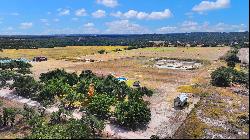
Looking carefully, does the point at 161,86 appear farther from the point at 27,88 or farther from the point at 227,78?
the point at 27,88

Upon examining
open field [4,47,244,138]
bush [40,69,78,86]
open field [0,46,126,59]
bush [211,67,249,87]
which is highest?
bush [40,69,78,86]

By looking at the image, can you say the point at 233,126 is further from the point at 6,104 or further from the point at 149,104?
the point at 6,104

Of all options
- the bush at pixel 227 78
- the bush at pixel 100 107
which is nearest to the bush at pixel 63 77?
the bush at pixel 100 107

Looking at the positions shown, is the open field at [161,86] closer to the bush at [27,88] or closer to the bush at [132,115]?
the bush at [132,115]

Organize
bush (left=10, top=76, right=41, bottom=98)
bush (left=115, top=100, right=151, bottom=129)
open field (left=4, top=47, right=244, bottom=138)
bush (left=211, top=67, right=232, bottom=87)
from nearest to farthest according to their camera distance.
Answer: bush (left=115, top=100, right=151, bottom=129)
open field (left=4, top=47, right=244, bottom=138)
bush (left=10, top=76, right=41, bottom=98)
bush (left=211, top=67, right=232, bottom=87)

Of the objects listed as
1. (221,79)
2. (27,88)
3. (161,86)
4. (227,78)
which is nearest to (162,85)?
(161,86)

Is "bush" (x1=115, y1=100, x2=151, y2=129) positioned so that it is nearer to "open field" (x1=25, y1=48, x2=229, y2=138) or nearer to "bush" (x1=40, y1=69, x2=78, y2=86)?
"open field" (x1=25, y1=48, x2=229, y2=138)

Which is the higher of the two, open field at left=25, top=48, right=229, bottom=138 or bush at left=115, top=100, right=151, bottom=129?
bush at left=115, top=100, right=151, bottom=129

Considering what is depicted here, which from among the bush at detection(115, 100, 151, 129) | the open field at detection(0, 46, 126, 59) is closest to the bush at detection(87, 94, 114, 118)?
the bush at detection(115, 100, 151, 129)
